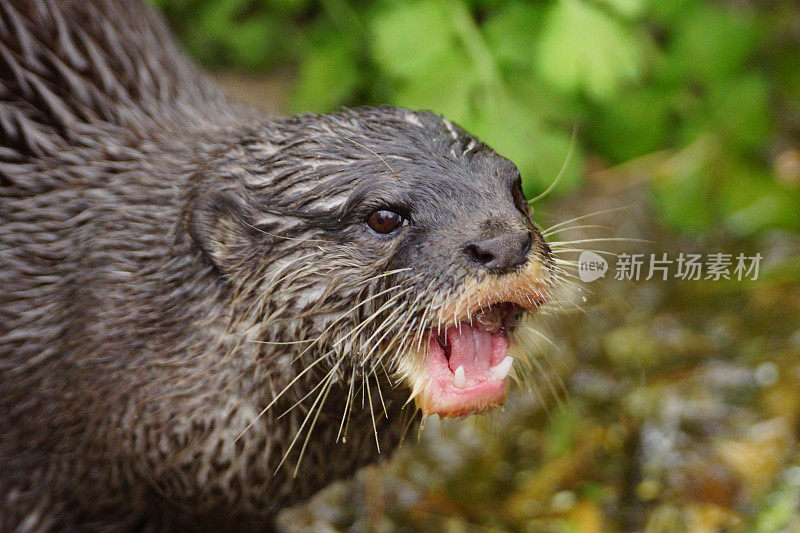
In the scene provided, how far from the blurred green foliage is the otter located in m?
1.31

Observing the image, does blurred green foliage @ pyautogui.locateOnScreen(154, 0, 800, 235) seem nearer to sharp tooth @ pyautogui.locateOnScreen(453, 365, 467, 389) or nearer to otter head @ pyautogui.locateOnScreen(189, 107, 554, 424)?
otter head @ pyautogui.locateOnScreen(189, 107, 554, 424)

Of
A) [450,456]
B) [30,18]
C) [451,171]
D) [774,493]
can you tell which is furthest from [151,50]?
[774,493]

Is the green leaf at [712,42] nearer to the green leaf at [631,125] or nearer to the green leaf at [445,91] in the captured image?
the green leaf at [631,125]

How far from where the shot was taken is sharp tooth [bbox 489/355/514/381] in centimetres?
191

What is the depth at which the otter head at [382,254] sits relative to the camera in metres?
1.85

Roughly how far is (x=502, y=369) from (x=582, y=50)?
6.19ft

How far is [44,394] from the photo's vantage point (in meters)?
2.32

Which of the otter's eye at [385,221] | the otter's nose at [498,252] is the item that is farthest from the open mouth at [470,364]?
the otter's eye at [385,221]

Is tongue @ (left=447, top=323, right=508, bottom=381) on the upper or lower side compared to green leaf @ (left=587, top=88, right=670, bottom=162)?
lower

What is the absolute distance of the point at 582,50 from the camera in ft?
11.2

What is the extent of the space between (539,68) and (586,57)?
0.22 metres
